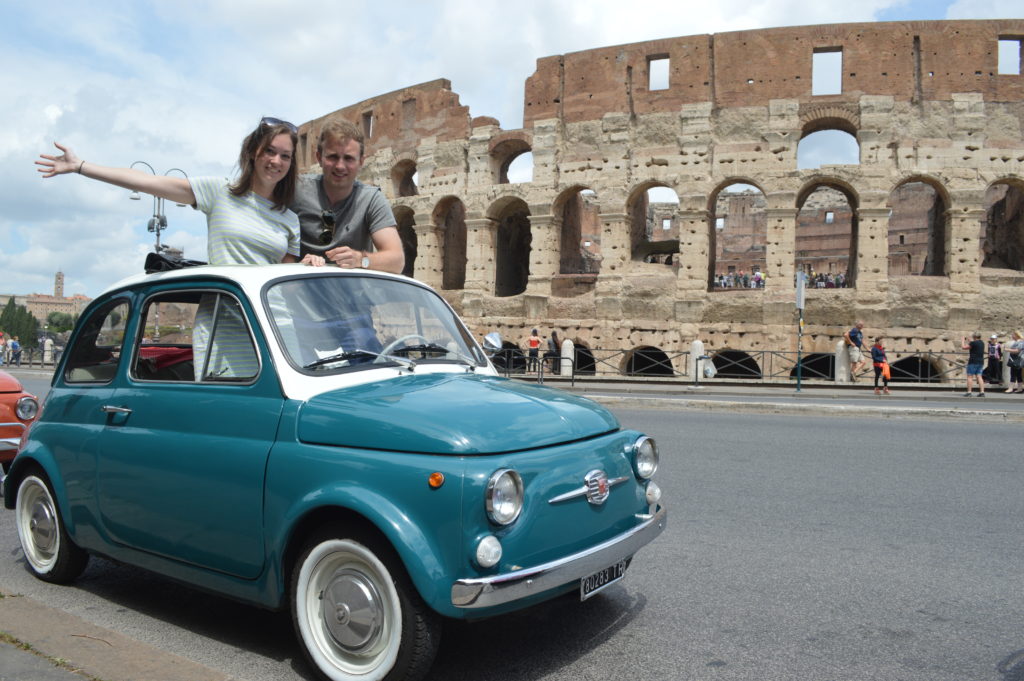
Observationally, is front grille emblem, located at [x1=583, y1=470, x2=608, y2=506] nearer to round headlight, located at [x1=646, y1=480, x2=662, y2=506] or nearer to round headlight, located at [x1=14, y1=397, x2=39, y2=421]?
round headlight, located at [x1=646, y1=480, x2=662, y2=506]

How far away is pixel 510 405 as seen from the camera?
3062 millimetres

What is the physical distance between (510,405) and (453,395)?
239 millimetres

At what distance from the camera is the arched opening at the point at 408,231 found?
31.7m

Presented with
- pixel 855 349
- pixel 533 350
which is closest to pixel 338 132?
pixel 855 349

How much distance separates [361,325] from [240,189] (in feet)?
4.06

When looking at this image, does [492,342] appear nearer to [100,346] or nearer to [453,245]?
[100,346]

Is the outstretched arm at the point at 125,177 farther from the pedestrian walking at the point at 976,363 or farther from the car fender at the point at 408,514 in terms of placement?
the pedestrian walking at the point at 976,363

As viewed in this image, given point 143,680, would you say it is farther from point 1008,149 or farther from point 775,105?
point 1008,149

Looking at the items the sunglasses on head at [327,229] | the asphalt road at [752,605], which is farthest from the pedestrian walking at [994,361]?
the sunglasses on head at [327,229]

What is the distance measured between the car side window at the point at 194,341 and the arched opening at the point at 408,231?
1073 inches

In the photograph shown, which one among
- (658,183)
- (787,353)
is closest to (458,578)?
(787,353)

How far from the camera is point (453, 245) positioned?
32.5 meters

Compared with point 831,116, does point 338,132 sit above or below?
below

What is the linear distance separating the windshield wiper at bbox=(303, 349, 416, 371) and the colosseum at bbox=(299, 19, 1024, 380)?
21415 mm
